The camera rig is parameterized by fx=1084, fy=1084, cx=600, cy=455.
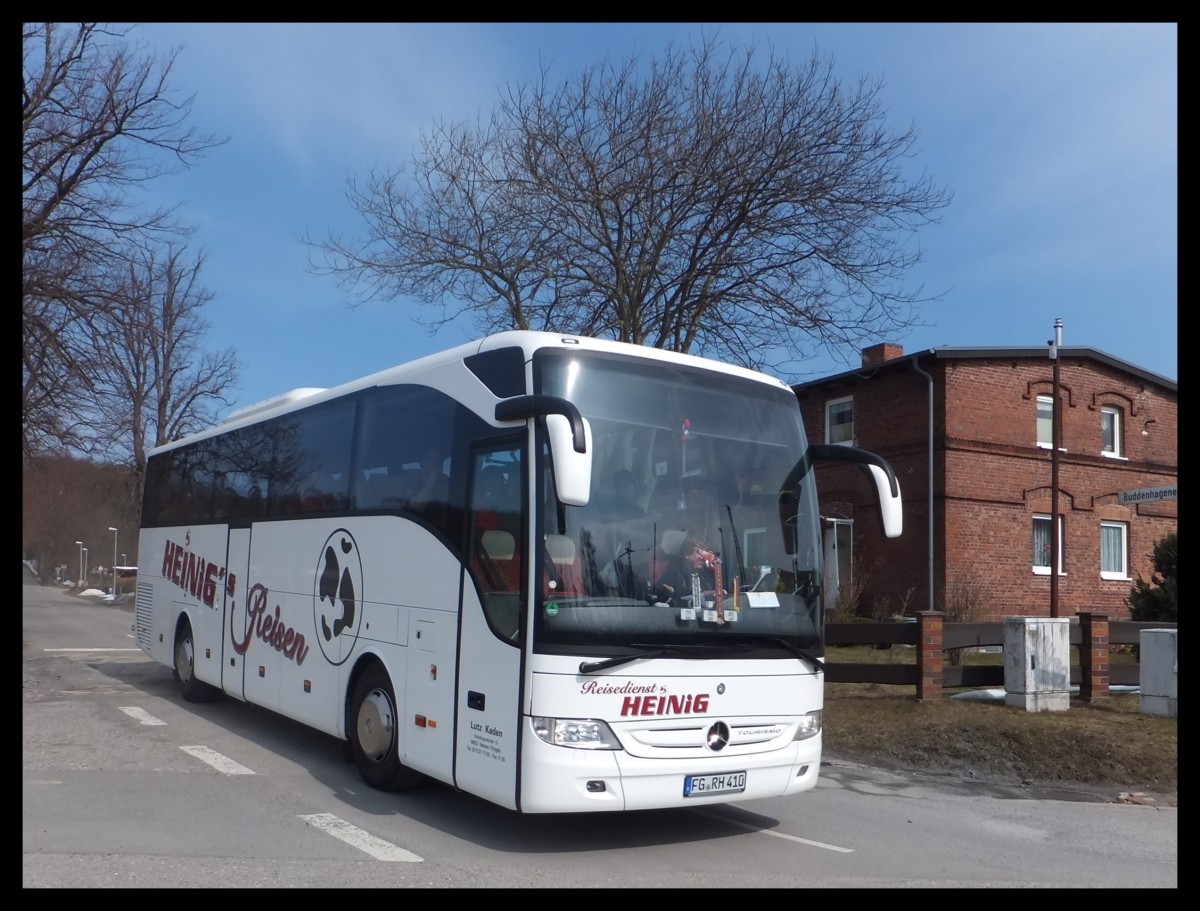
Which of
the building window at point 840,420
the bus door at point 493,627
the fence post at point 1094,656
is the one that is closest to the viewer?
the bus door at point 493,627

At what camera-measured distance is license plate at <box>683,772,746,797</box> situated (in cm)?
689

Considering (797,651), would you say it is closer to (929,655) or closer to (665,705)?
(665,705)

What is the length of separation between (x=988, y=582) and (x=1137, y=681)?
1295 cm

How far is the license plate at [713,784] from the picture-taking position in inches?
271

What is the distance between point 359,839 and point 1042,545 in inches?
1003

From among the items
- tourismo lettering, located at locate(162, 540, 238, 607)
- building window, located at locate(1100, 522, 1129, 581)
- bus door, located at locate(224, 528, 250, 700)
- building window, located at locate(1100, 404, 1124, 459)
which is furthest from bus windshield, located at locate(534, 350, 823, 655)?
building window, located at locate(1100, 404, 1124, 459)

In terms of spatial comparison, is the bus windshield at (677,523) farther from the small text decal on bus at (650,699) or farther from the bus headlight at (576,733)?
the bus headlight at (576,733)

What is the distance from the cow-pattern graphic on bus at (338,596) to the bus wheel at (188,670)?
13.6 feet

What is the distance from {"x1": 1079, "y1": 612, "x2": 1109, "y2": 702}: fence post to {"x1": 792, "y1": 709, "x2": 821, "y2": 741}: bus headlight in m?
6.93

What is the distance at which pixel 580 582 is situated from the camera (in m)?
6.73

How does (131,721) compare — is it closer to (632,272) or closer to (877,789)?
(877,789)

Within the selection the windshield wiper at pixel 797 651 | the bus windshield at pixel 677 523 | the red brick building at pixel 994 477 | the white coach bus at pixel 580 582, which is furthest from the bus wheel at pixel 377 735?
the red brick building at pixel 994 477

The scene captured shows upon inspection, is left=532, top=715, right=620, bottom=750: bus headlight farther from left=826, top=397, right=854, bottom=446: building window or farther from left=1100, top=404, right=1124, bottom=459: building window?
left=1100, top=404, right=1124, bottom=459: building window

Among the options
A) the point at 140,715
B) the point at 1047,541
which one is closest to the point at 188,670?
the point at 140,715
